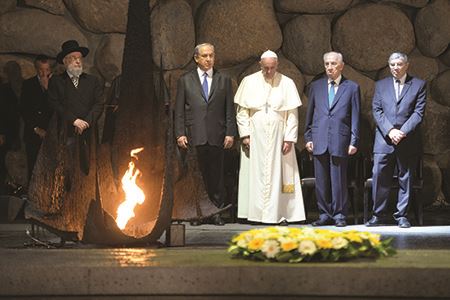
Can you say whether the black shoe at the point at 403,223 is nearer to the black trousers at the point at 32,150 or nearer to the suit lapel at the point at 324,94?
the suit lapel at the point at 324,94

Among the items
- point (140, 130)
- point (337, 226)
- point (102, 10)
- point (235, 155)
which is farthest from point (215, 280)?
point (102, 10)

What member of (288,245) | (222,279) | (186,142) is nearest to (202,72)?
(186,142)

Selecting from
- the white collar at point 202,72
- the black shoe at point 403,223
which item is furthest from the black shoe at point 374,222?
the white collar at point 202,72

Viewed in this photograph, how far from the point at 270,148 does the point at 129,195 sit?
2.79 m

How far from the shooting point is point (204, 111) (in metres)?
9.25

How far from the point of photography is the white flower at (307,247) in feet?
17.2

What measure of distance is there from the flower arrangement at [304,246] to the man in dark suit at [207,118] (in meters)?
3.60

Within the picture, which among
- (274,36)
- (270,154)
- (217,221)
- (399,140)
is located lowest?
(217,221)

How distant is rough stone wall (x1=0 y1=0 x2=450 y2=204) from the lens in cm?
1014

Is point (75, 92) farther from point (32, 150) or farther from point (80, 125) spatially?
point (32, 150)

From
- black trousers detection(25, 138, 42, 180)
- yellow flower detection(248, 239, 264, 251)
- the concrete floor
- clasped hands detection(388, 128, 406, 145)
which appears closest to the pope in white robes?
clasped hands detection(388, 128, 406, 145)

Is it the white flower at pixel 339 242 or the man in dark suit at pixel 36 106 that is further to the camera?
the man in dark suit at pixel 36 106

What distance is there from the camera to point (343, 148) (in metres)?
9.19

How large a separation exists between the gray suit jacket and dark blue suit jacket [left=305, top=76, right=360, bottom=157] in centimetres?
80
